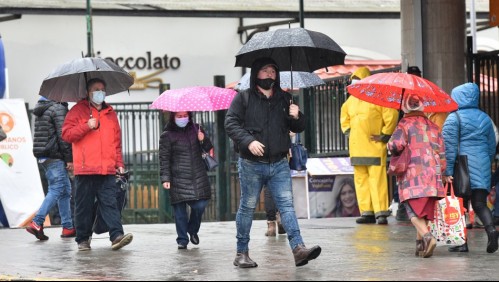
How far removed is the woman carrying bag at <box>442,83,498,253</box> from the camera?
13859 millimetres

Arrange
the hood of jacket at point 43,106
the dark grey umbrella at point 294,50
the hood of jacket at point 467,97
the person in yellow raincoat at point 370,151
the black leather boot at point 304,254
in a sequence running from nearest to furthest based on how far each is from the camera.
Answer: the black leather boot at point 304,254 < the dark grey umbrella at point 294,50 < the hood of jacket at point 467,97 < the hood of jacket at point 43,106 < the person in yellow raincoat at point 370,151

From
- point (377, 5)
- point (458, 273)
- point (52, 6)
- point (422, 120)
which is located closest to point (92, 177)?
point (422, 120)

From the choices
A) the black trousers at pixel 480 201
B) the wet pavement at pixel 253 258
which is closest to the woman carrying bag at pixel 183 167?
the wet pavement at pixel 253 258

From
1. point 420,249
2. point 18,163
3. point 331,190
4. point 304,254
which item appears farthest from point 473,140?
point 18,163

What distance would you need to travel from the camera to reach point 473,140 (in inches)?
551

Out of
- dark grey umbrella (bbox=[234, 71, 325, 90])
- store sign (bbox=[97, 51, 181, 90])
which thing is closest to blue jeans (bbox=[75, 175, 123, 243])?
dark grey umbrella (bbox=[234, 71, 325, 90])

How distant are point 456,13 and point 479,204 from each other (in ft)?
19.1

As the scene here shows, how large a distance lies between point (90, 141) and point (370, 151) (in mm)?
5156

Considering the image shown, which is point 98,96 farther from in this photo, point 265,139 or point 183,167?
point 265,139

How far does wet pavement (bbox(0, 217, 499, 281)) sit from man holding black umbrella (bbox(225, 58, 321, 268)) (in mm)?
407

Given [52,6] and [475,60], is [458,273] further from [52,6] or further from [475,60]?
[52,6]

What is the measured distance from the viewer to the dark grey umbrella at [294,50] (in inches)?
493

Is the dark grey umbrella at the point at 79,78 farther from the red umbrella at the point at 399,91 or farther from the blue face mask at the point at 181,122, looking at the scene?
the red umbrella at the point at 399,91

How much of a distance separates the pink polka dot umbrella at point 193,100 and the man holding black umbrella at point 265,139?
246 centimetres
